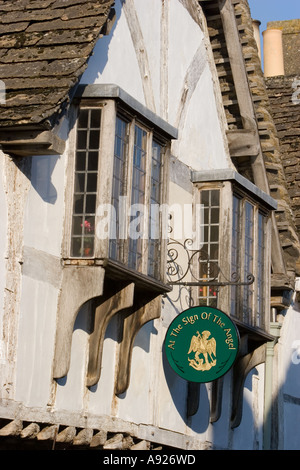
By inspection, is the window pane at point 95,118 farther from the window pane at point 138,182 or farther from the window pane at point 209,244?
the window pane at point 209,244

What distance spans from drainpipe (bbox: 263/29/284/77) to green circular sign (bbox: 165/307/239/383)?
1405cm

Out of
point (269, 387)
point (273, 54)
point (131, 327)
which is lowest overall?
point (269, 387)

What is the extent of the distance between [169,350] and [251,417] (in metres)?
3.14

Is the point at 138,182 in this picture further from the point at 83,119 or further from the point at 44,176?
the point at 44,176

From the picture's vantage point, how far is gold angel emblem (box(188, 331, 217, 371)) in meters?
10.9

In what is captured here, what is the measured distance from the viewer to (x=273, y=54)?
2470 cm

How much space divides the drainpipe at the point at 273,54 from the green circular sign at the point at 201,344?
14.1 metres

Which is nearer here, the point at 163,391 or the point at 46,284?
the point at 46,284

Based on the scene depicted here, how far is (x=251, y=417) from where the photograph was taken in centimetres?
1387

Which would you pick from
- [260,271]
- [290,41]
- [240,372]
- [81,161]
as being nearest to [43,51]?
[81,161]

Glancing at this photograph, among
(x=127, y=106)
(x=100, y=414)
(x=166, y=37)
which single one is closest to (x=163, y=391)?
(x=100, y=414)

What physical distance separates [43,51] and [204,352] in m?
3.53

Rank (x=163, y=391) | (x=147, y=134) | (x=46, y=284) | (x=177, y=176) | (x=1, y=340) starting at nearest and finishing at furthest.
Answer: (x=1, y=340) < (x=46, y=284) < (x=147, y=134) < (x=163, y=391) < (x=177, y=176)
